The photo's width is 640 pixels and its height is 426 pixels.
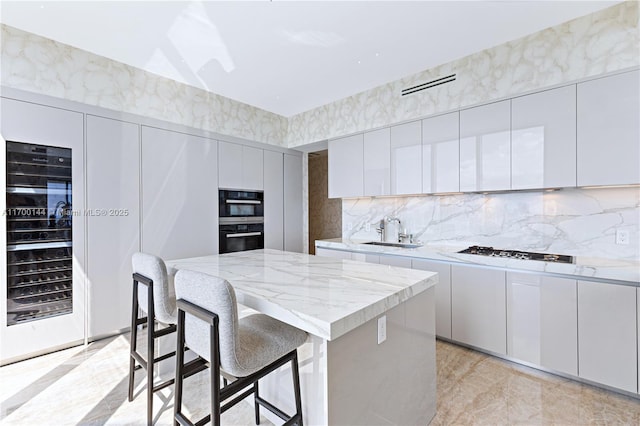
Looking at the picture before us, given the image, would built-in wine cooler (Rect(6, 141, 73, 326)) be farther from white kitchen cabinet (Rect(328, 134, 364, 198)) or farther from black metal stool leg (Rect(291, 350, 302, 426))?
white kitchen cabinet (Rect(328, 134, 364, 198))

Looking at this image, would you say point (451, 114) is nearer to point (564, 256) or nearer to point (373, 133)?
point (373, 133)

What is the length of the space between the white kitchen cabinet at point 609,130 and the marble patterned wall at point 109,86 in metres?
3.61

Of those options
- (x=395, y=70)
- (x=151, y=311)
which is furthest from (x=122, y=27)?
(x=395, y=70)

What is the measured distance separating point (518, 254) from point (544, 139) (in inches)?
38.2

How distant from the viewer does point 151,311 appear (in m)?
1.67

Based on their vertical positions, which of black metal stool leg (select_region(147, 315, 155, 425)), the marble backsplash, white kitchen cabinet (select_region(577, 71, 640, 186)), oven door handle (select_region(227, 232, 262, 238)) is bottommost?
black metal stool leg (select_region(147, 315, 155, 425))

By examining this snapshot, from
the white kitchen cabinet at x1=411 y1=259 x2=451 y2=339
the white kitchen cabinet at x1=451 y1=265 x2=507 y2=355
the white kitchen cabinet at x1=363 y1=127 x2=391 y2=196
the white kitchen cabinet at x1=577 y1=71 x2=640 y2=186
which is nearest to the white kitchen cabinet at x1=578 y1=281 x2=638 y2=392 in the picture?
the white kitchen cabinet at x1=451 y1=265 x2=507 y2=355

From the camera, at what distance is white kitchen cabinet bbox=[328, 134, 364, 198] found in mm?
3762

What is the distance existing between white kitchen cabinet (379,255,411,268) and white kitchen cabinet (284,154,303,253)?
189cm

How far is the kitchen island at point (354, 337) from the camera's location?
1.17m

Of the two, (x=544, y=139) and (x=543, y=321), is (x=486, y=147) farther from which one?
(x=543, y=321)

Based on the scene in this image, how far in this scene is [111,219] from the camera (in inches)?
A: 115

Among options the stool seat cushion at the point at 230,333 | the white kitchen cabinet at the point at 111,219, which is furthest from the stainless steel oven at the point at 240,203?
the stool seat cushion at the point at 230,333

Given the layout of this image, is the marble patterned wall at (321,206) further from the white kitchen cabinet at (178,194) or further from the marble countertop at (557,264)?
the marble countertop at (557,264)
